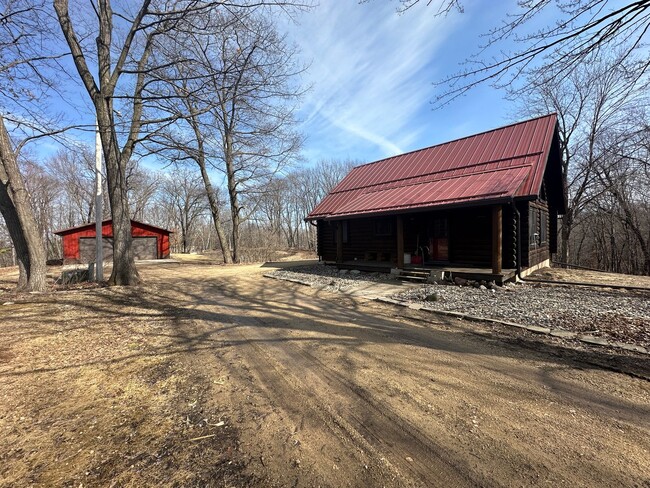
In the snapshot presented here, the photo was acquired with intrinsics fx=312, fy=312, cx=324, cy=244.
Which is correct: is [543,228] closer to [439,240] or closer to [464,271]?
[439,240]

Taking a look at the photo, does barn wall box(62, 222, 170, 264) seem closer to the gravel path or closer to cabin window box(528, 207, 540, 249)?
the gravel path

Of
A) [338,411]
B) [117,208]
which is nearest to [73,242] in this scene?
[117,208]

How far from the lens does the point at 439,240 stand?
40.5 feet

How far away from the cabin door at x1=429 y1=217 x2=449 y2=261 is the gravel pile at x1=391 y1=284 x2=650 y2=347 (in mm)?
2766

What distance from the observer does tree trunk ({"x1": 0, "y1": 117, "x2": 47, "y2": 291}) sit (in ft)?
27.1

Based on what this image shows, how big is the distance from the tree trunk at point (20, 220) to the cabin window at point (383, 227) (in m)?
11.7

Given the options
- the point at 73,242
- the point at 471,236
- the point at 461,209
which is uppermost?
the point at 461,209

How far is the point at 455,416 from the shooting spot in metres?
2.77

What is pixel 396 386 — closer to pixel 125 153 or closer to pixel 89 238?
pixel 125 153

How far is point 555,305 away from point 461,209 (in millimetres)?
5400

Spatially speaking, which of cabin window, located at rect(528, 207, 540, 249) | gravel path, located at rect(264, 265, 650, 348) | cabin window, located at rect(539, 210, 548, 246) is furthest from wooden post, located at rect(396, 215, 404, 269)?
cabin window, located at rect(539, 210, 548, 246)

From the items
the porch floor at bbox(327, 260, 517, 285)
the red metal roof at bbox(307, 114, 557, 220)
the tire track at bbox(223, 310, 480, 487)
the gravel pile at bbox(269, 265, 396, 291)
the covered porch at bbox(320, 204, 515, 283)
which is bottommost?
the tire track at bbox(223, 310, 480, 487)

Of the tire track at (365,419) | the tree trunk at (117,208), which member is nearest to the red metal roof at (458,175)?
the tire track at (365,419)

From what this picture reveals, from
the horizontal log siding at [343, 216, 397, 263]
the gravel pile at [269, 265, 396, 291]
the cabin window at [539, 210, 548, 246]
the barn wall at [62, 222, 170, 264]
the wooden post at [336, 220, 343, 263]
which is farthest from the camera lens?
the barn wall at [62, 222, 170, 264]
